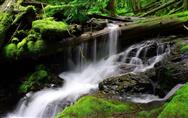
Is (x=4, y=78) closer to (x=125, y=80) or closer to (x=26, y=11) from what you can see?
(x=26, y=11)

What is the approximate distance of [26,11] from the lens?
43.5 feet

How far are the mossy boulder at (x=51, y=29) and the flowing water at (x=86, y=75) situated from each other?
86cm

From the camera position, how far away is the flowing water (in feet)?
34.4

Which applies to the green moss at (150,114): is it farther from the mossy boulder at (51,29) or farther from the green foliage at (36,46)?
the green foliage at (36,46)

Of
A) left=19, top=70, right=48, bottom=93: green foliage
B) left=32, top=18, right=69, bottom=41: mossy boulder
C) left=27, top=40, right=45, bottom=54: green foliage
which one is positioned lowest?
left=19, top=70, right=48, bottom=93: green foliage

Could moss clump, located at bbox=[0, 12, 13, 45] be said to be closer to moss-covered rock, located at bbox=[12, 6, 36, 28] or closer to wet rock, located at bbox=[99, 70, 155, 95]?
moss-covered rock, located at bbox=[12, 6, 36, 28]

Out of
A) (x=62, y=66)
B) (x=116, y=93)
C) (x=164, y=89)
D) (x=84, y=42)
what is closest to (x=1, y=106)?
(x=62, y=66)

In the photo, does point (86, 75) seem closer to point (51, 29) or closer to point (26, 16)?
point (51, 29)

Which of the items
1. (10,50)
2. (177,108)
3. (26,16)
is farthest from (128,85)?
(26,16)

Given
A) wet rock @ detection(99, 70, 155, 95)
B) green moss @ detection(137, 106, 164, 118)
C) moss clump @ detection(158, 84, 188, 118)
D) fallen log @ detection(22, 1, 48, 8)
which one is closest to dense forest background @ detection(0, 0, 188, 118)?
fallen log @ detection(22, 1, 48, 8)

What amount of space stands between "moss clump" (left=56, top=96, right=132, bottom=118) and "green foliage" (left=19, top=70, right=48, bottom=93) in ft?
17.9

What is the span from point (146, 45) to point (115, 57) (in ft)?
4.11

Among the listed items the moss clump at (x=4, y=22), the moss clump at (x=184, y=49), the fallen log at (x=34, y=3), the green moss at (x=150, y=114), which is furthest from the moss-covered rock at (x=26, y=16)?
the green moss at (x=150, y=114)

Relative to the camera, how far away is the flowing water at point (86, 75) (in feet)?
34.4
